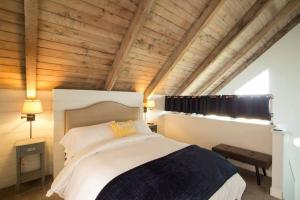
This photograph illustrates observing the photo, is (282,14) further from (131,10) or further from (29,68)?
(29,68)

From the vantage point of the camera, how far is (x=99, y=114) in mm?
2980

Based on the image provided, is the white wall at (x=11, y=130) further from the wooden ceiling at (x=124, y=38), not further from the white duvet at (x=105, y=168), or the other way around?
the white duvet at (x=105, y=168)

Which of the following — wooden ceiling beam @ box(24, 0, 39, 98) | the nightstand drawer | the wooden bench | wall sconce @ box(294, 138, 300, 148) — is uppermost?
wooden ceiling beam @ box(24, 0, 39, 98)

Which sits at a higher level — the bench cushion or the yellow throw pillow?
the yellow throw pillow

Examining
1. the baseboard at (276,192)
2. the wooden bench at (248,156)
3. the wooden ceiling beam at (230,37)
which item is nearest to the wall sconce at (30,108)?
the wooden bench at (248,156)

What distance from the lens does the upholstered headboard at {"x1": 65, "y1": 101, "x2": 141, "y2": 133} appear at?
267 centimetres

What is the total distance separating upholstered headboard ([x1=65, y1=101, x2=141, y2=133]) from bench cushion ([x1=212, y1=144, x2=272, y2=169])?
1.82 meters

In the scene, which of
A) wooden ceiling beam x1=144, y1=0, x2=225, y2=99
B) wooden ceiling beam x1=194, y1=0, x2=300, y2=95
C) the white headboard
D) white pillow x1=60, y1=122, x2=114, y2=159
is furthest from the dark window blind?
white pillow x1=60, y1=122, x2=114, y2=159

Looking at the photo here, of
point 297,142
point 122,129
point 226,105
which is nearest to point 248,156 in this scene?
point 226,105

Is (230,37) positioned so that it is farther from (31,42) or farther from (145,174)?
(31,42)

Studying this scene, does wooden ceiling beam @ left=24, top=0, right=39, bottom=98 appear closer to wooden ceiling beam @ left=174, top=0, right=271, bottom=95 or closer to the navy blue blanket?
the navy blue blanket

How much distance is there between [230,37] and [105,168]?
10.3ft

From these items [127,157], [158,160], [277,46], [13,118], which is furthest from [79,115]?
[277,46]

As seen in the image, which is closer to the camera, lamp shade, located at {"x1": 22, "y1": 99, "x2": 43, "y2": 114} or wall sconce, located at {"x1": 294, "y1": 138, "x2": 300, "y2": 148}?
lamp shade, located at {"x1": 22, "y1": 99, "x2": 43, "y2": 114}
